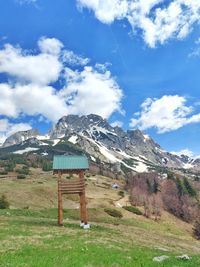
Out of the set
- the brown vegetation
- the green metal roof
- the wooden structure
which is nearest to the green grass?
the wooden structure

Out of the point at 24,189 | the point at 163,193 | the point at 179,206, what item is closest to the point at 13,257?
the point at 24,189

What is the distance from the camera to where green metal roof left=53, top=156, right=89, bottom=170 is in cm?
4553

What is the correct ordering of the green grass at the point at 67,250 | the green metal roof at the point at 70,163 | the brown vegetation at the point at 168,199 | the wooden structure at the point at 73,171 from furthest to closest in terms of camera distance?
the brown vegetation at the point at 168,199, the green metal roof at the point at 70,163, the wooden structure at the point at 73,171, the green grass at the point at 67,250

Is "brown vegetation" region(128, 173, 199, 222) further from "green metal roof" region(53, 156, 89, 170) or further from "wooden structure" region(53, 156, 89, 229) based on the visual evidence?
"green metal roof" region(53, 156, 89, 170)

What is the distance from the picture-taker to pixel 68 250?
91.2 feet

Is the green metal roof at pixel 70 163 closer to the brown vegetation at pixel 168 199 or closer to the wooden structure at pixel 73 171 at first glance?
the wooden structure at pixel 73 171

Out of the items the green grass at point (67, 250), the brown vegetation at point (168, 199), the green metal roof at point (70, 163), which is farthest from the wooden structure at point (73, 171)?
the brown vegetation at point (168, 199)

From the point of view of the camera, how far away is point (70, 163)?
151ft

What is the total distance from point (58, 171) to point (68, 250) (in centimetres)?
1836

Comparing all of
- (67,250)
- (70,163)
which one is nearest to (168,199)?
(70,163)

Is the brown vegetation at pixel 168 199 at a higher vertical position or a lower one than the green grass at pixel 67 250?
higher

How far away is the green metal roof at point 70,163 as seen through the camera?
149 feet

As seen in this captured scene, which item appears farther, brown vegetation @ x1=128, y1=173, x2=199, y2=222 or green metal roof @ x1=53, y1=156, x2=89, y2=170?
brown vegetation @ x1=128, y1=173, x2=199, y2=222

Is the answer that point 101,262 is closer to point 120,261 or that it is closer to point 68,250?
point 120,261
